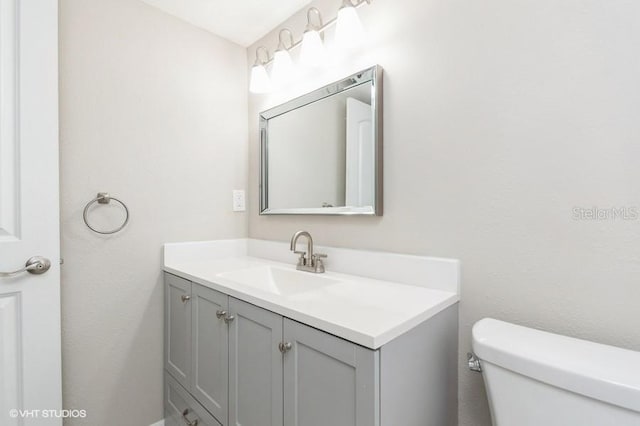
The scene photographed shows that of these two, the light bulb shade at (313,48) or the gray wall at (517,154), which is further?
the light bulb shade at (313,48)

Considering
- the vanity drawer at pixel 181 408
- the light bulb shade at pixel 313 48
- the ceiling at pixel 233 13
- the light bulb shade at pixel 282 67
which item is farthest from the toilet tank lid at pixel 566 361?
the ceiling at pixel 233 13

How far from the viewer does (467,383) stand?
1.02m

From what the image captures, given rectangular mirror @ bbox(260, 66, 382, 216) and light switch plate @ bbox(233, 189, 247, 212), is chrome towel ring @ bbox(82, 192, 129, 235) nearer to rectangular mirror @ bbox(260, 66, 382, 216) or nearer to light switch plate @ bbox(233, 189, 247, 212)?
light switch plate @ bbox(233, 189, 247, 212)

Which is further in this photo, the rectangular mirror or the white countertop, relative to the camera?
the rectangular mirror

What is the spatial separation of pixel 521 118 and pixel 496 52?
24 cm

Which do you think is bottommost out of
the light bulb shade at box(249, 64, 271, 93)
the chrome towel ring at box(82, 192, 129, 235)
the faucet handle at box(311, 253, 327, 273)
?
the faucet handle at box(311, 253, 327, 273)

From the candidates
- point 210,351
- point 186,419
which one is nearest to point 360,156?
point 210,351

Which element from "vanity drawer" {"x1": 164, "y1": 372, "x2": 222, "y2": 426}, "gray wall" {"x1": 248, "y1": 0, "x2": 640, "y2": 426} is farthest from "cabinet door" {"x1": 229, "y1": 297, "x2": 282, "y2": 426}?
"gray wall" {"x1": 248, "y1": 0, "x2": 640, "y2": 426}

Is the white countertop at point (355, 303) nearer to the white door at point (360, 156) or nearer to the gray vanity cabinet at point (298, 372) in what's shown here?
the gray vanity cabinet at point (298, 372)

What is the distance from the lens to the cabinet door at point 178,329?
54.6 inches

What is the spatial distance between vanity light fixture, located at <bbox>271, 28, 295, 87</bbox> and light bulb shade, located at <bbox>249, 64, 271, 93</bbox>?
72 mm

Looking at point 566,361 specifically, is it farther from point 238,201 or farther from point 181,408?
point 238,201

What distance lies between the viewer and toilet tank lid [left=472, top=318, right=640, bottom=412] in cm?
59

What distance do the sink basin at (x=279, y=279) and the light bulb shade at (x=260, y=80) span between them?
38.8 inches
